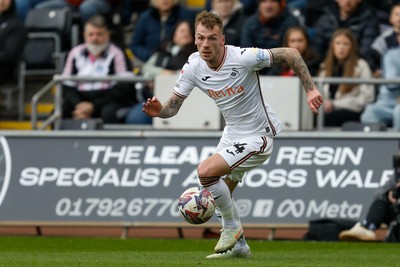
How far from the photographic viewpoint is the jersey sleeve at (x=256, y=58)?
11.8 meters

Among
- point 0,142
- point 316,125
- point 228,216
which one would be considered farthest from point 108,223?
point 228,216

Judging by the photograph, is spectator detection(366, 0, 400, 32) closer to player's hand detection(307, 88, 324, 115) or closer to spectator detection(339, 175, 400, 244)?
spectator detection(339, 175, 400, 244)

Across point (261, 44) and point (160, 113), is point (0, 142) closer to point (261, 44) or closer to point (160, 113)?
point (261, 44)

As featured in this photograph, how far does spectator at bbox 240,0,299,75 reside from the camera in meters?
18.6

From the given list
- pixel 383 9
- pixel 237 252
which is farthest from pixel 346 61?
pixel 237 252

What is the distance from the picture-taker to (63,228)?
1716 cm

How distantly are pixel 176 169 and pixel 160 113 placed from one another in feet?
15.9

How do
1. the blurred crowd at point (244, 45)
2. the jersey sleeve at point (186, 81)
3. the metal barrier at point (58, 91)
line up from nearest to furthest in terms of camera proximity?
the jersey sleeve at point (186, 81), the blurred crowd at point (244, 45), the metal barrier at point (58, 91)

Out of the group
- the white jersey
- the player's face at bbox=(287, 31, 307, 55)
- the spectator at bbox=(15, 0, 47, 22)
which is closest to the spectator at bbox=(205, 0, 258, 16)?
A: the player's face at bbox=(287, 31, 307, 55)

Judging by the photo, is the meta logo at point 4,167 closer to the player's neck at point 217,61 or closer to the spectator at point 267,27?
the spectator at point 267,27

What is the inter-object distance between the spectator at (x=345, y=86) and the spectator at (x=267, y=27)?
4.07 ft

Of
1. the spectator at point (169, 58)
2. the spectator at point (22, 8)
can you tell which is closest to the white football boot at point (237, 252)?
the spectator at point (169, 58)

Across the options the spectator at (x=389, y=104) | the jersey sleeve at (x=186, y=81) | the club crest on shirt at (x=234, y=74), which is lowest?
the spectator at (x=389, y=104)

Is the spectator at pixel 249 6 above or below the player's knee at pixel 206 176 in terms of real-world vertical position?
above
